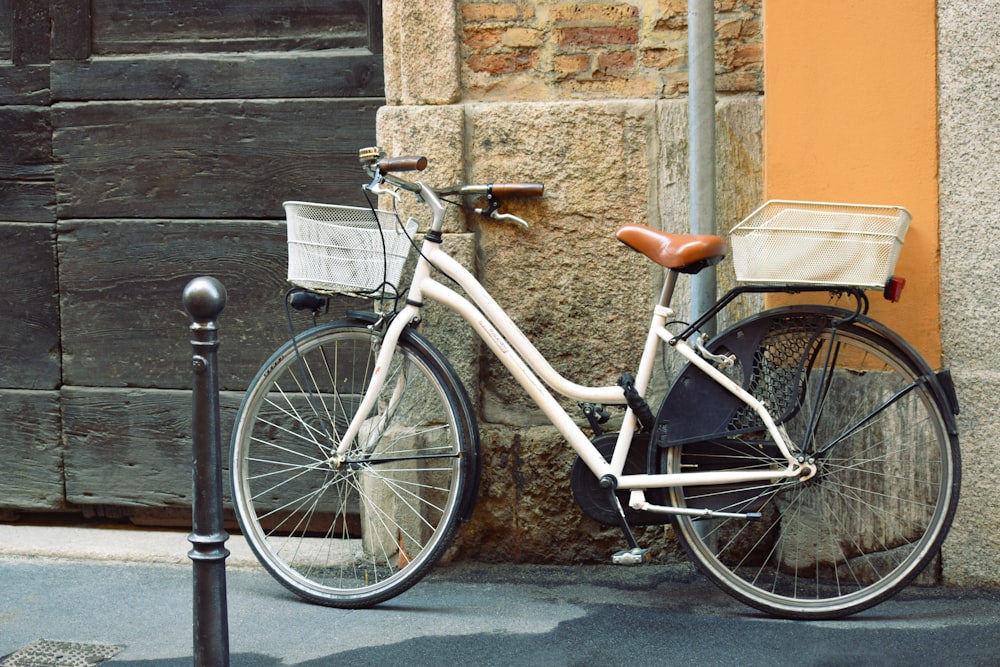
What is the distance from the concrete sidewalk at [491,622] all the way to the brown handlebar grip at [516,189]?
4.09 feet

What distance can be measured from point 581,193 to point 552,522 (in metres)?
1.10

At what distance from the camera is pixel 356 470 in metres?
3.52

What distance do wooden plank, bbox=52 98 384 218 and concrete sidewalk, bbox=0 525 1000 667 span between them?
1302mm

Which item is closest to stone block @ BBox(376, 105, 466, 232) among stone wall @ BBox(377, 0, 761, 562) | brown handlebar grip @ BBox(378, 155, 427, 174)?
stone wall @ BBox(377, 0, 761, 562)

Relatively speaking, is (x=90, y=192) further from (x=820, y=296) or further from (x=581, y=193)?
(x=820, y=296)

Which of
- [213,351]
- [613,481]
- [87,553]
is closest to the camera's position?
[213,351]

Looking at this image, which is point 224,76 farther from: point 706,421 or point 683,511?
point 683,511

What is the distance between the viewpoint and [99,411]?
4277mm

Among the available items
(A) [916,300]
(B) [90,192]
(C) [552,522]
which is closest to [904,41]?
(A) [916,300]

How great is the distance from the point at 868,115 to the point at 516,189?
111 centimetres

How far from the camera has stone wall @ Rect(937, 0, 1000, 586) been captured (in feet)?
11.1

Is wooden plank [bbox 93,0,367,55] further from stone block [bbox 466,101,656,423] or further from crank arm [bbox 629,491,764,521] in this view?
crank arm [bbox 629,491,764,521]

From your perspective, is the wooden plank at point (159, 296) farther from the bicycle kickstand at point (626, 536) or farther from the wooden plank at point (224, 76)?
the bicycle kickstand at point (626, 536)

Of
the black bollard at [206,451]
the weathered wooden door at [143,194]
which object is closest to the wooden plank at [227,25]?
the weathered wooden door at [143,194]
